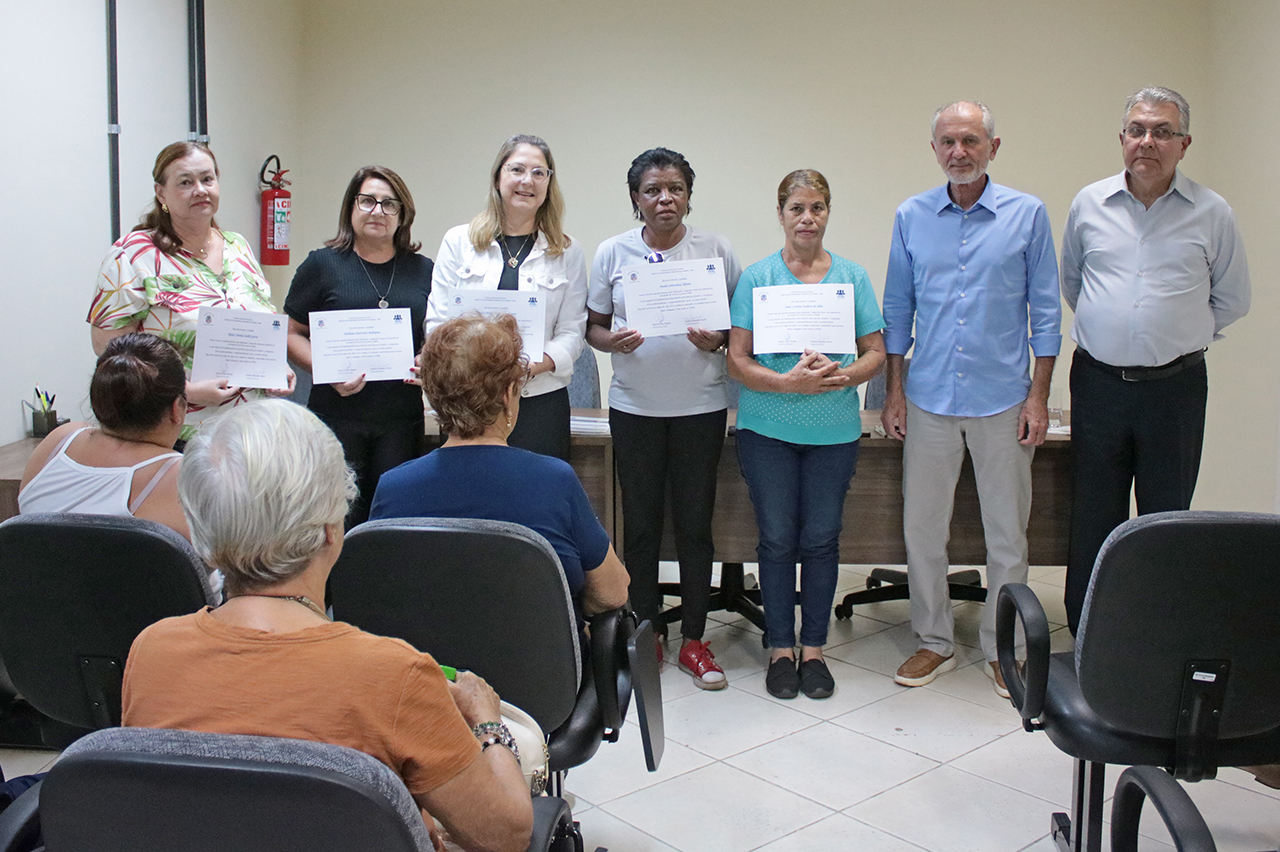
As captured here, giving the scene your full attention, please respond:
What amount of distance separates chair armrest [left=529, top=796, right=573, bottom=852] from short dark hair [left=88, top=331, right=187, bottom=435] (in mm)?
1153

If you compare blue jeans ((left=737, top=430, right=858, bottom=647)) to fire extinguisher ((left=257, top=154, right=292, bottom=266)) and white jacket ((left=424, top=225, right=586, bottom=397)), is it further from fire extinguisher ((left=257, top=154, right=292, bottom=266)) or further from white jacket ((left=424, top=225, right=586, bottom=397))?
fire extinguisher ((left=257, top=154, right=292, bottom=266))

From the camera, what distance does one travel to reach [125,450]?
2033 mm

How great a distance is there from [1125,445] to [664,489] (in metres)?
1.35

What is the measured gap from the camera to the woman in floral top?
2705 mm

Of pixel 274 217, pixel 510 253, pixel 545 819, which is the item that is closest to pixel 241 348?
pixel 510 253

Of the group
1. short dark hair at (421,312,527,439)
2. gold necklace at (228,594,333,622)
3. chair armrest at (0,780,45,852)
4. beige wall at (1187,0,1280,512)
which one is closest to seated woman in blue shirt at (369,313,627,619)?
short dark hair at (421,312,527,439)

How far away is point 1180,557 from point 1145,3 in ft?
14.6

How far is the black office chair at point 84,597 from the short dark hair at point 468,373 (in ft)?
1.64

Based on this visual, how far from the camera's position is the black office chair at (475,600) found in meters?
1.66

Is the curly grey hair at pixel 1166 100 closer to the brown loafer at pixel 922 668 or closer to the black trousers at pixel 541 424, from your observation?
the brown loafer at pixel 922 668

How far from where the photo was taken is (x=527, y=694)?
69.7 inches

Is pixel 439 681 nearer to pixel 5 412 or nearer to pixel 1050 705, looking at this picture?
pixel 1050 705

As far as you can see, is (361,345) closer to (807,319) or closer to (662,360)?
(662,360)

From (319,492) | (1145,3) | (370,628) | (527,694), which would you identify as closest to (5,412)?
(370,628)
